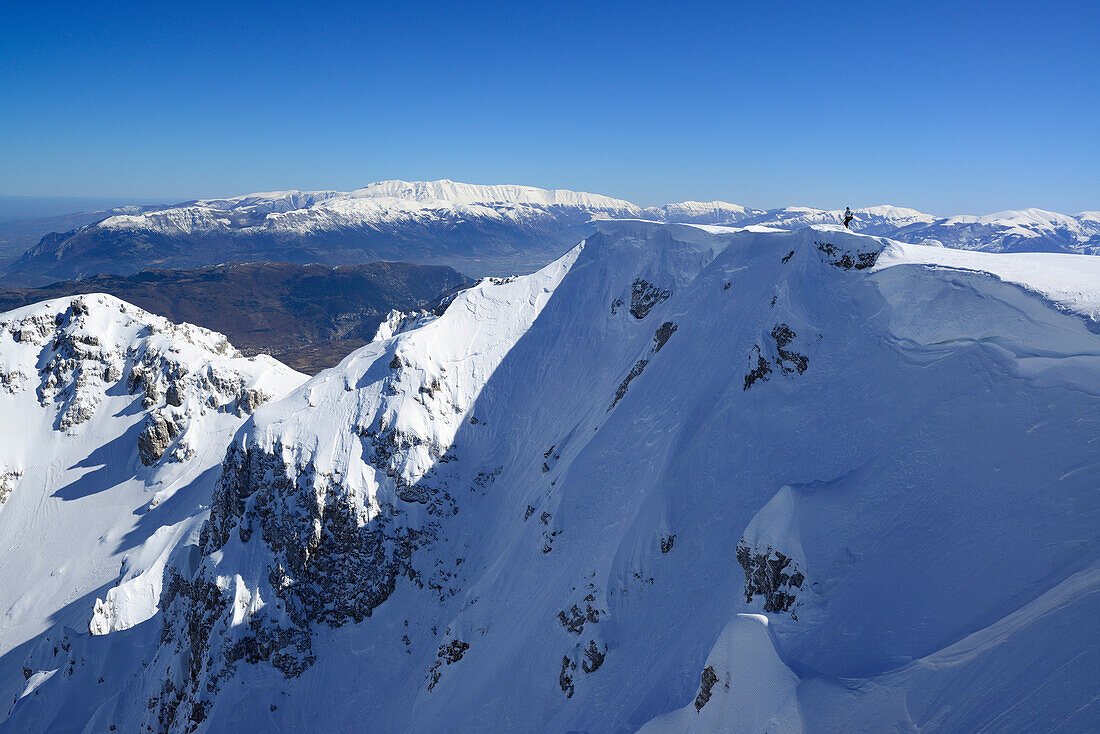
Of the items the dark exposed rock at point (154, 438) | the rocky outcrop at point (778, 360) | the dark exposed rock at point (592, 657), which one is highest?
the rocky outcrop at point (778, 360)

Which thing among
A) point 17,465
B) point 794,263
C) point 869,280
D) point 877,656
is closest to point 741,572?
point 877,656

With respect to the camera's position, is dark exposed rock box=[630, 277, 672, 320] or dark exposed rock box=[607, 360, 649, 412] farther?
dark exposed rock box=[630, 277, 672, 320]

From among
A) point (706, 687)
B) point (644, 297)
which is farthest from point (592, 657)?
point (644, 297)

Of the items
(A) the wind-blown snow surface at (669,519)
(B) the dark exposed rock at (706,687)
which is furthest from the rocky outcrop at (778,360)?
(B) the dark exposed rock at (706,687)

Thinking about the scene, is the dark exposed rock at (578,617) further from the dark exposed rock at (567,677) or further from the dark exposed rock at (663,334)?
the dark exposed rock at (663,334)

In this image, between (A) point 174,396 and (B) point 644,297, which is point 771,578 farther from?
(A) point 174,396

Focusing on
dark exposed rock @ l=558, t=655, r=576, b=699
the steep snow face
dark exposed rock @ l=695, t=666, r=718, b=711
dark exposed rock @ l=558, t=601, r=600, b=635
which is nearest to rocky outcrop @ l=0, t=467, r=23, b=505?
the steep snow face

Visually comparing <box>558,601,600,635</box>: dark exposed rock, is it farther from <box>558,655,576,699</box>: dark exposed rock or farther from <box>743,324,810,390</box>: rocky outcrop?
<box>743,324,810,390</box>: rocky outcrop
